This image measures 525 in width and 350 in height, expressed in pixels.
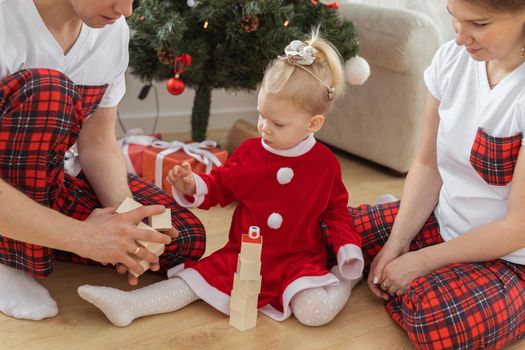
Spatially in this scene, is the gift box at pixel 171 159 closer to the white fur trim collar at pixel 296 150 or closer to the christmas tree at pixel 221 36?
the christmas tree at pixel 221 36

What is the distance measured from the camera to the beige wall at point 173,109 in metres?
2.68

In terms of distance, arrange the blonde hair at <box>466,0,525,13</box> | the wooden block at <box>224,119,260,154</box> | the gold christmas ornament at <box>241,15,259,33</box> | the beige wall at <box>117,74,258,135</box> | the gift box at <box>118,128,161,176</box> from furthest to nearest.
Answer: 1. the beige wall at <box>117,74,258,135</box>
2. the wooden block at <box>224,119,260,154</box>
3. the gift box at <box>118,128,161,176</box>
4. the gold christmas ornament at <box>241,15,259,33</box>
5. the blonde hair at <box>466,0,525,13</box>

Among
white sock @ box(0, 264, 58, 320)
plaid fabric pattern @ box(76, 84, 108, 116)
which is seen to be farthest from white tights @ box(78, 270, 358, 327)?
plaid fabric pattern @ box(76, 84, 108, 116)

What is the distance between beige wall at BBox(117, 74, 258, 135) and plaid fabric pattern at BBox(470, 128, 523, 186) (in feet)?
4.35

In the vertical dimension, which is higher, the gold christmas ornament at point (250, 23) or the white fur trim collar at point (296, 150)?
the gold christmas ornament at point (250, 23)

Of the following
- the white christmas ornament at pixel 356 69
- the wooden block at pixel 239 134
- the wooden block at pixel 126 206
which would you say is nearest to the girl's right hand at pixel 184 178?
the wooden block at pixel 126 206

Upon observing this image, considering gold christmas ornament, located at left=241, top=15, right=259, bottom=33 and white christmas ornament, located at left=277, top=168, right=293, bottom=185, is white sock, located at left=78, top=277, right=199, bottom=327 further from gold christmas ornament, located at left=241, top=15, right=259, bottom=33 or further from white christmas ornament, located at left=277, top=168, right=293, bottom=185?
gold christmas ornament, located at left=241, top=15, right=259, bottom=33

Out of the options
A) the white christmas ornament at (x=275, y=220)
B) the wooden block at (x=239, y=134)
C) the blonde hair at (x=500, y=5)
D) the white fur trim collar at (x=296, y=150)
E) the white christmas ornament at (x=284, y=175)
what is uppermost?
the blonde hair at (x=500, y=5)

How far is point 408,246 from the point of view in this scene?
5.05 ft

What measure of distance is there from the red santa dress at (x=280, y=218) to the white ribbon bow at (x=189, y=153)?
24.8 inches

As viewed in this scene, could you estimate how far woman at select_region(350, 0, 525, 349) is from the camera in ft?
4.21

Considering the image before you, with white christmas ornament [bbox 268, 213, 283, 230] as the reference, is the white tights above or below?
below

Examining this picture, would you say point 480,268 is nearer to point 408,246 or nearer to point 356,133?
point 408,246

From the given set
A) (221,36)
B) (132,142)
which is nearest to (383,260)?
(221,36)
